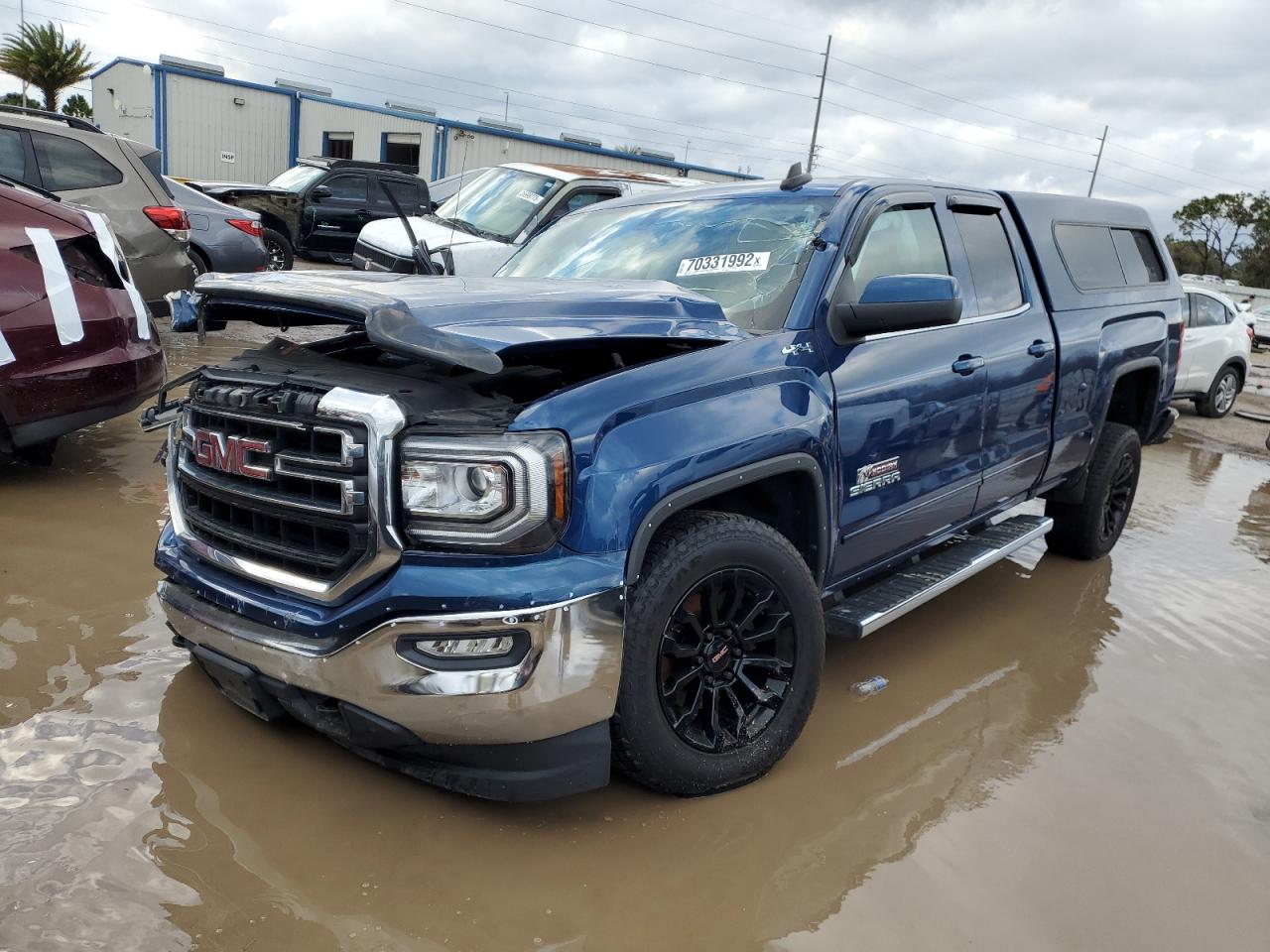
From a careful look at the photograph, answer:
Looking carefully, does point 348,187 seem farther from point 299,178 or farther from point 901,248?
point 901,248

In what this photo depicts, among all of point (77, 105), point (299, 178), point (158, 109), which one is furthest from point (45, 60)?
point (299, 178)

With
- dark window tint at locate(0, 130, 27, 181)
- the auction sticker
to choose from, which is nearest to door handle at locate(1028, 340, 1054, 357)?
the auction sticker

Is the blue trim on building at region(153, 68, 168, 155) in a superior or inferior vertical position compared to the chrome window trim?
superior

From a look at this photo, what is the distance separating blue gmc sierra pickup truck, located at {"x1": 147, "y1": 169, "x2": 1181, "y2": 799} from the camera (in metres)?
2.36

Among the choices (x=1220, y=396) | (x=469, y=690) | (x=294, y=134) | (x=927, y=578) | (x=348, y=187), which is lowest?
(x=1220, y=396)

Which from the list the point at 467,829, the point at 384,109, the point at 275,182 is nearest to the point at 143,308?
the point at 467,829

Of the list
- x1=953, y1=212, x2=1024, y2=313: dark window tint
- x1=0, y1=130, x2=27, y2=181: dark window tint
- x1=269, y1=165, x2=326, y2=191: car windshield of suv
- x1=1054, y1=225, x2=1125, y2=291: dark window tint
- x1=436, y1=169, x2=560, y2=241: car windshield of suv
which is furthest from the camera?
x1=269, y1=165, x2=326, y2=191: car windshield of suv

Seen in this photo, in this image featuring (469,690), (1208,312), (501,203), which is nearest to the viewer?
(469,690)

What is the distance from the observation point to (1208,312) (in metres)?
12.1

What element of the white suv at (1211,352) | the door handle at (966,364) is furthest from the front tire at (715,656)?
the white suv at (1211,352)

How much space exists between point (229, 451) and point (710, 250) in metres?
1.83

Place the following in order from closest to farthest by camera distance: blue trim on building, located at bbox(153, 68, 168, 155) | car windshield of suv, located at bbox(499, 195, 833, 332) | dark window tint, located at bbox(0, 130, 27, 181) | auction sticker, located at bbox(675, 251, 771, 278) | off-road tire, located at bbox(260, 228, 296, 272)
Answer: car windshield of suv, located at bbox(499, 195, 833, 332) < auction sticker, located at bbox(675, 251, 771, 278) < dark window tint, located at bbox(0, 130, 27, 181) < off-road tire, located at bbox(260, 228, 296, 272) < blue trim on building, located at bbox(153, 68, 168, 155)

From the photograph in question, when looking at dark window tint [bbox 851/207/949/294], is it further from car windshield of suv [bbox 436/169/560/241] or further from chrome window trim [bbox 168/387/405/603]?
car windshield of suv [bbox 436/169/560/241]

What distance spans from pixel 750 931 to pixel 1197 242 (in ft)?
224
